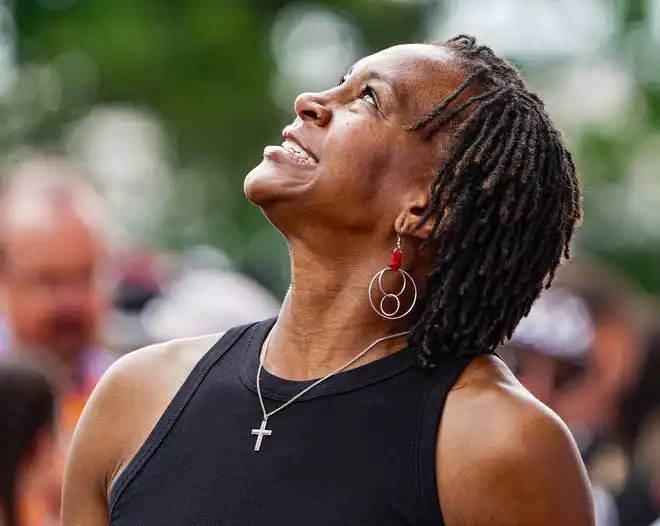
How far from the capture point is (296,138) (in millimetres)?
3281

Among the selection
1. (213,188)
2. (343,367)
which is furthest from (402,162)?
(213,188)

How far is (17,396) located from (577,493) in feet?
6.66

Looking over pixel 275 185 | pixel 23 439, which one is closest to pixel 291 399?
pixel 275 185

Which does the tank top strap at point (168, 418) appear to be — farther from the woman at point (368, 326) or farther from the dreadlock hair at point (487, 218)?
the dreadlock hair at point (487, 218)

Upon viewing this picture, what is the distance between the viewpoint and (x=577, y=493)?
2979 mm

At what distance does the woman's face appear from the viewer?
317 cm

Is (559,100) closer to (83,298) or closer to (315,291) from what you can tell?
(83,298)

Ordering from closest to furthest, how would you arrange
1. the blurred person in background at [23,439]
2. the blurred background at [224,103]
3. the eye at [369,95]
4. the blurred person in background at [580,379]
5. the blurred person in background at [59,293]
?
the eye at [369,95] < the blurred person in background at [23,439] < the blurred person in background at [59,293] < the blurred person in background at [580,379] < the blurred background at [224,103]

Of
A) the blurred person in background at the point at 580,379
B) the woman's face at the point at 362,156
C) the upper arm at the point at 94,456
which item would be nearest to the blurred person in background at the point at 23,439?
the upper arm at the point at 94,456

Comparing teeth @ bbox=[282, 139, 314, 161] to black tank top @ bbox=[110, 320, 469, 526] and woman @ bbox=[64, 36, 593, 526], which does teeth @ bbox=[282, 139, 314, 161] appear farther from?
black tank top @ bbox=[110, 320, 469, 526]

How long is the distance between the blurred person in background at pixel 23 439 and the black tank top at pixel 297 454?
45.1 inches

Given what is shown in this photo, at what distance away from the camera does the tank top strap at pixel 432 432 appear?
115 inches

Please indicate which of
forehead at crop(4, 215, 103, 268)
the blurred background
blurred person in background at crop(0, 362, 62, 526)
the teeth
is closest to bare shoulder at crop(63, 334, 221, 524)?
the teeth

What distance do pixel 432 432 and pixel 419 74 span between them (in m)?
0.86
